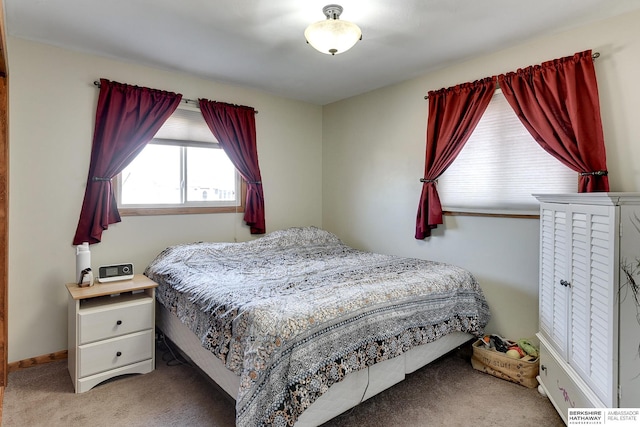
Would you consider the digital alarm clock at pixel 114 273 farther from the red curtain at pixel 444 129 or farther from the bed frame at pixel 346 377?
the red curtain at pixel 444 129

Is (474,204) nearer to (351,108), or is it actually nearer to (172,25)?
(351,108)

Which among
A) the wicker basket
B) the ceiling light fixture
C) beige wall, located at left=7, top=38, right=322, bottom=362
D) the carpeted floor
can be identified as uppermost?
the ceiling light fixture

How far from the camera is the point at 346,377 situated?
5.92 ft

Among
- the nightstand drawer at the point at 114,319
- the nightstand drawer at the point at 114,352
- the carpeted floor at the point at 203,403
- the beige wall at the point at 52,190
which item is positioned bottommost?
the carpeted floor at the point at 203,403

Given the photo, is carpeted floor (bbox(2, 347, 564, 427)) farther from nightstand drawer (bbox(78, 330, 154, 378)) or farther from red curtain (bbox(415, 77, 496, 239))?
red curtain (bbox(415, 77, 496, 239))

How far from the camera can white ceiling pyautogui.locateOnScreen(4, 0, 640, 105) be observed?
2076 millimetres

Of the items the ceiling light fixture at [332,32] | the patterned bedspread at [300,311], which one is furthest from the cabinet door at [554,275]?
the ceiling light fixture at [332,32]

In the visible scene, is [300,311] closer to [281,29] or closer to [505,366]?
[505,366]

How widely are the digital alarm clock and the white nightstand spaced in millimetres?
51

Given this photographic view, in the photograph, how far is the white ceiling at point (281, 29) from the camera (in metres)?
2.08

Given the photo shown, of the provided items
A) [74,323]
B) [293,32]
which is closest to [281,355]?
[74,323]

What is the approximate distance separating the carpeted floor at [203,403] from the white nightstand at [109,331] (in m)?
0.10

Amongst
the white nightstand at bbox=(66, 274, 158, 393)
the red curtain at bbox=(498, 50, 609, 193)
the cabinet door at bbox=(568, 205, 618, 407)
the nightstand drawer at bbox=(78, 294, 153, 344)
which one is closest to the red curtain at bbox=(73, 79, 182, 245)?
the white nightstand at bbox=(66, 274, 158, 393)

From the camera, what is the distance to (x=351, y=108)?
3.97m
